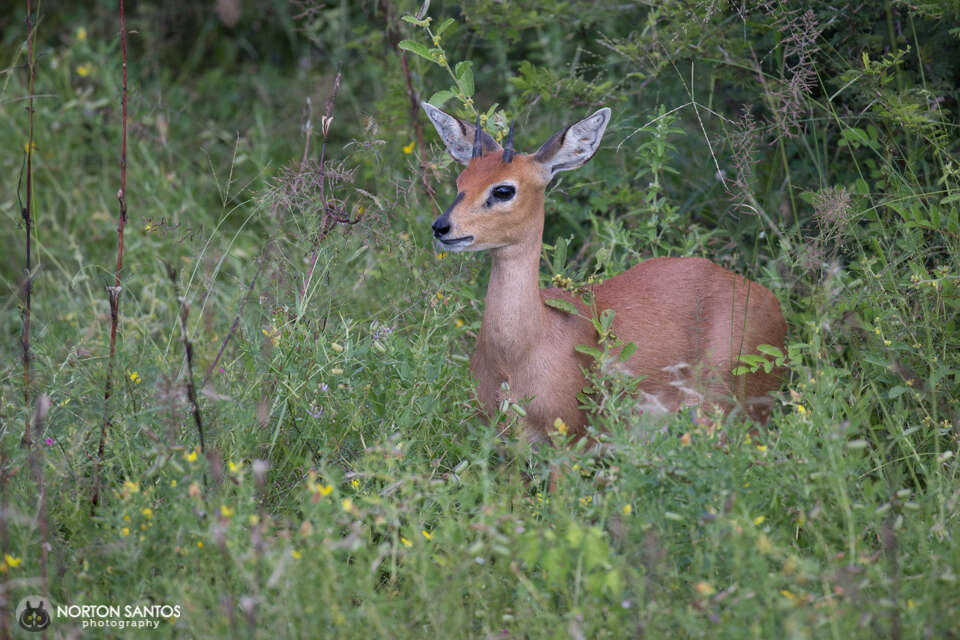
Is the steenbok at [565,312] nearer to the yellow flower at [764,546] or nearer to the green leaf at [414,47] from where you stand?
the green leaf at [414,47]

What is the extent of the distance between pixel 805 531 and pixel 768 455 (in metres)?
0.26

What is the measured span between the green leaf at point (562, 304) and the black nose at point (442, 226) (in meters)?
0.48

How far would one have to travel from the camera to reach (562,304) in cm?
389

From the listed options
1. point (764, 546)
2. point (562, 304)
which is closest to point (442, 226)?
point (562, 304)

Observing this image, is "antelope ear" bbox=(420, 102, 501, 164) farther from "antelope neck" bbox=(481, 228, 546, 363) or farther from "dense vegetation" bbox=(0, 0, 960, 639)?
"antelope neck" bbox=(481, 228, 546, 363)

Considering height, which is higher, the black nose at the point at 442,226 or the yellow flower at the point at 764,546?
the black nose at the point at 442,226

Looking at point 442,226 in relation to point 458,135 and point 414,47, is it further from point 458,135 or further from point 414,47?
point 414,47

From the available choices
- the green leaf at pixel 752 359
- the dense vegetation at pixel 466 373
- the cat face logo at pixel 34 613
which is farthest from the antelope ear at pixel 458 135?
the cat face logo at pixel 34 613

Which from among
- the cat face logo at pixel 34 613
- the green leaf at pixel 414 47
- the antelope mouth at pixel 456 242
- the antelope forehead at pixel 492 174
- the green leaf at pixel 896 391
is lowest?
the green leaf at pixel 896 391

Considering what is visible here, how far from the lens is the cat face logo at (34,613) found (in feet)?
9.23

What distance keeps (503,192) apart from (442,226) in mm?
293

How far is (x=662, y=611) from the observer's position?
2.59 meters

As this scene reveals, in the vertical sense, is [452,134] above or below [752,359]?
above

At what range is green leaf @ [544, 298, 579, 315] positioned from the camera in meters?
3.88
